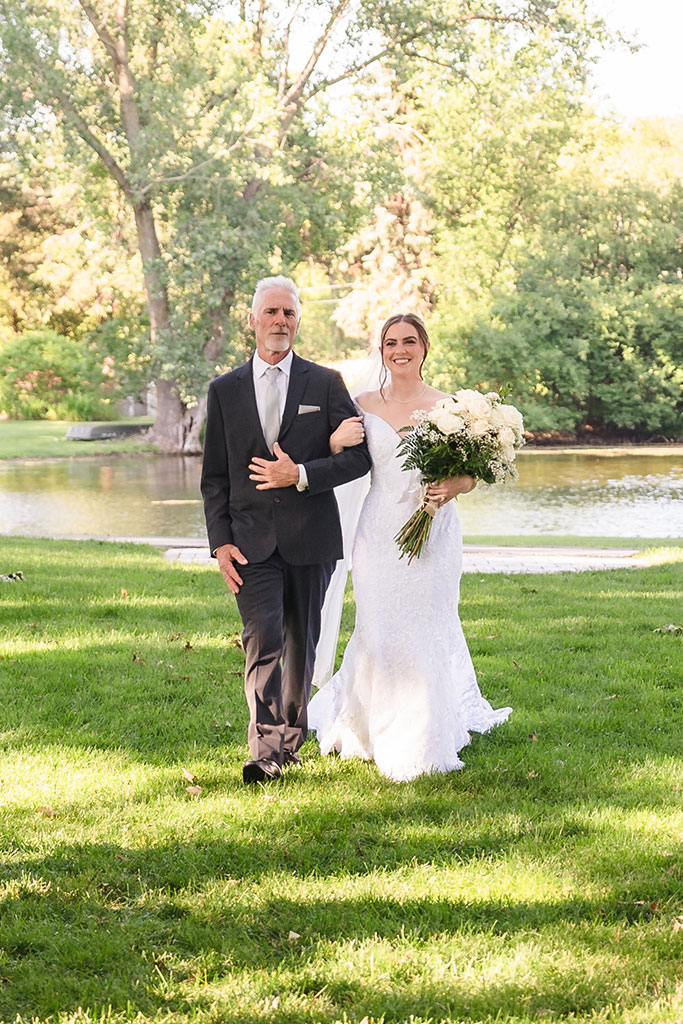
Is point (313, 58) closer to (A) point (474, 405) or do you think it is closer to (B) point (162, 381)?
(B) point (162, 381)

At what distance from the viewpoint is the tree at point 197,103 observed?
29938 millimetres

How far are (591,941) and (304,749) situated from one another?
→ 2440 mm

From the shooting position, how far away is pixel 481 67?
3228cm

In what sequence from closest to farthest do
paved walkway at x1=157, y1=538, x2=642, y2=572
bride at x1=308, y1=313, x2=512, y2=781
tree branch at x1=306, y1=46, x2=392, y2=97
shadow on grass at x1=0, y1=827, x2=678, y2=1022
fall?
1. shadow on grass at x1=0, y1=827, x2=678, y2=1022
2. bride at x1=308, y1=313, x2=512, y2=781
3. paved walkway at x1=157, y1=538, x2=642, y2=572
4. tree branch at x1=306, y1=46, x2=392, y2=97

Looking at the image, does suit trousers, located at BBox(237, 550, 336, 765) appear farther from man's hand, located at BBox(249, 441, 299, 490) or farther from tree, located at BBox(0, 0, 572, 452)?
tree, located at BBox(0, 0, 572, 452)

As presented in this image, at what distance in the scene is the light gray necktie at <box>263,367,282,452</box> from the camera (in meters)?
5.38

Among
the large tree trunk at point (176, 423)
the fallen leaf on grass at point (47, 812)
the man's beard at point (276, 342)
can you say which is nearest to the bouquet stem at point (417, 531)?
the man's beard at point (276, 342)

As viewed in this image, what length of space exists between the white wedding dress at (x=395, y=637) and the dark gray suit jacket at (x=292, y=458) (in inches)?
18.9

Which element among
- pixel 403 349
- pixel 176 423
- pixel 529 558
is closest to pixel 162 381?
pixel 176 423

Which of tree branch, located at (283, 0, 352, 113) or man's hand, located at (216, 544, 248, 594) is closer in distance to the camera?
man's hand, located at (216, 544, 248, 594)

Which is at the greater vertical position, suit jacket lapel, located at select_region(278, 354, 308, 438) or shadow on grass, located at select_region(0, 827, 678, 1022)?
suit jacket lapel, located at select_region(278, 354, 308, 438)

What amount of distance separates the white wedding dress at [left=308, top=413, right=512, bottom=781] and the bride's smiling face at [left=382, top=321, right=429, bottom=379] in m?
0.30

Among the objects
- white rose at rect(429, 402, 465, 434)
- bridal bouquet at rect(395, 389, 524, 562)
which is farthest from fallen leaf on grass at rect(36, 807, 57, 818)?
white rose at rect(429, 402, 465, 434)

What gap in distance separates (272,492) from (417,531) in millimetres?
823
